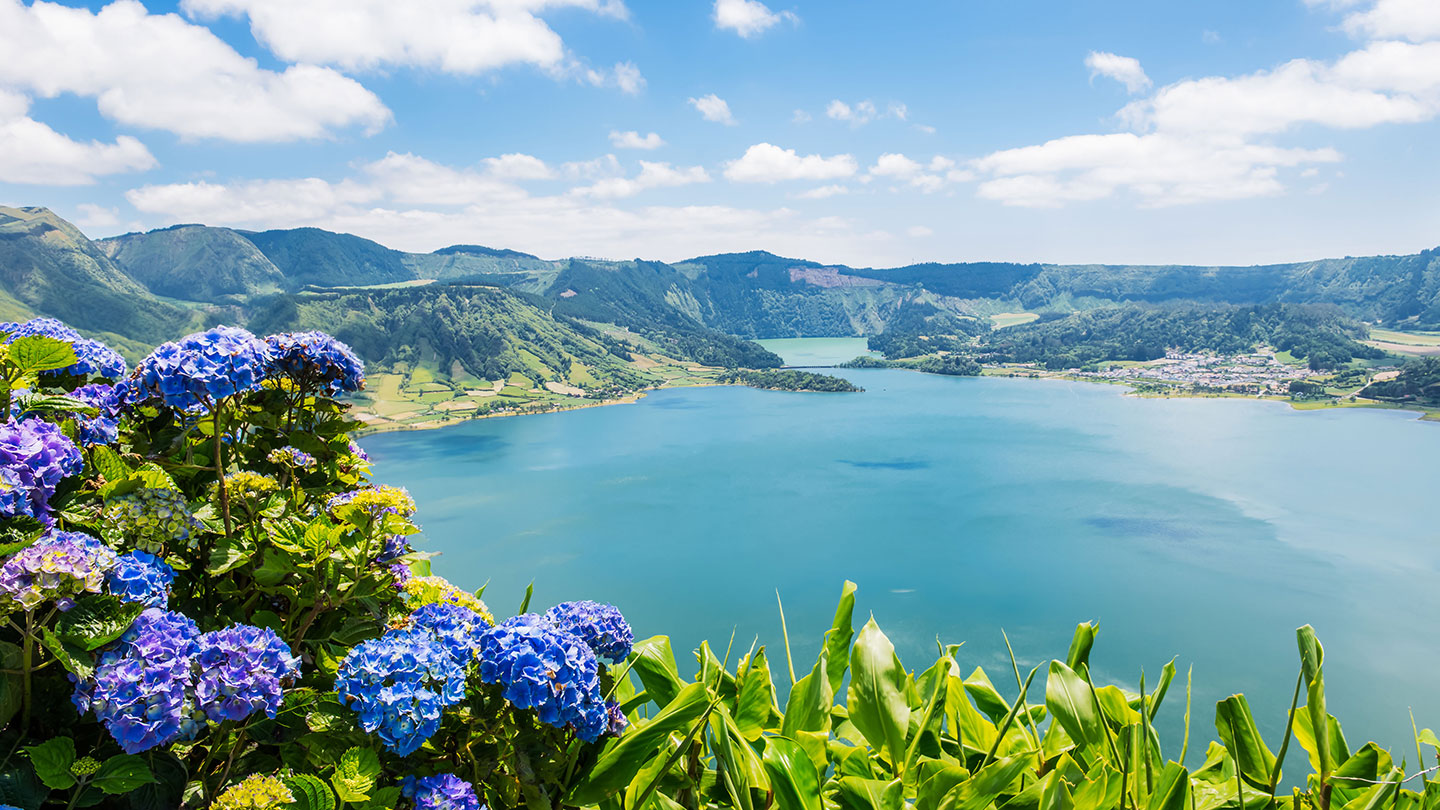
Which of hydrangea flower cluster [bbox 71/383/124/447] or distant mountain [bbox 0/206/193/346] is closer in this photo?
hydrangea flower cluster [bbox 71/383/124/447]

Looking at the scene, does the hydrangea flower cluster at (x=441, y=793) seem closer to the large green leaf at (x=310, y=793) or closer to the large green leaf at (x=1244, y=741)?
the large green leaf at (x=310, y=793)

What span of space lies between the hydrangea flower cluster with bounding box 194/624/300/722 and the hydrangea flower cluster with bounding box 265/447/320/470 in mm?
761

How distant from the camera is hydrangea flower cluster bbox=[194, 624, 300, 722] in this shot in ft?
3.84

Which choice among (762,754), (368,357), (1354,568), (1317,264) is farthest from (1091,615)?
(1317,264)

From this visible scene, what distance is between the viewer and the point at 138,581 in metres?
1.24

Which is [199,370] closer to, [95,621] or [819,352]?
[95,621]

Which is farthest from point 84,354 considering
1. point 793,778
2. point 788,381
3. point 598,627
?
point 788,381

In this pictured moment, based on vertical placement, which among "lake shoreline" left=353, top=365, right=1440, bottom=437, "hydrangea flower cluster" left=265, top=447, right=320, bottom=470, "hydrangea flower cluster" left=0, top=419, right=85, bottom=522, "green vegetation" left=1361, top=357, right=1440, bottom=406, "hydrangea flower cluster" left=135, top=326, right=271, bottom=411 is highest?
"hydrangea flower cluster" left=135, top=326, right=271, bottom=411

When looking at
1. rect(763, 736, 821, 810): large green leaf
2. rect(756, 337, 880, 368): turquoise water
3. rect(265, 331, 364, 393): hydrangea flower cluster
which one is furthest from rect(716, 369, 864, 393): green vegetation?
rect(763, 736, 821, 810): large green leaf

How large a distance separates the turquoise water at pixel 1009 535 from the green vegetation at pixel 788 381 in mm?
27687

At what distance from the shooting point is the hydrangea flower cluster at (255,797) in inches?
43.8

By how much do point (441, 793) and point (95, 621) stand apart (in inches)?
24.7

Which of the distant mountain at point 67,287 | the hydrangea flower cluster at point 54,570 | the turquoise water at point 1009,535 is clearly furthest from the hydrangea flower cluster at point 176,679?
the distant mountain at point 67,287

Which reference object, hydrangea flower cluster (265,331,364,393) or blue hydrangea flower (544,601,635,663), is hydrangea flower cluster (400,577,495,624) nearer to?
blue hydrangea flower (544,601,635,663)
